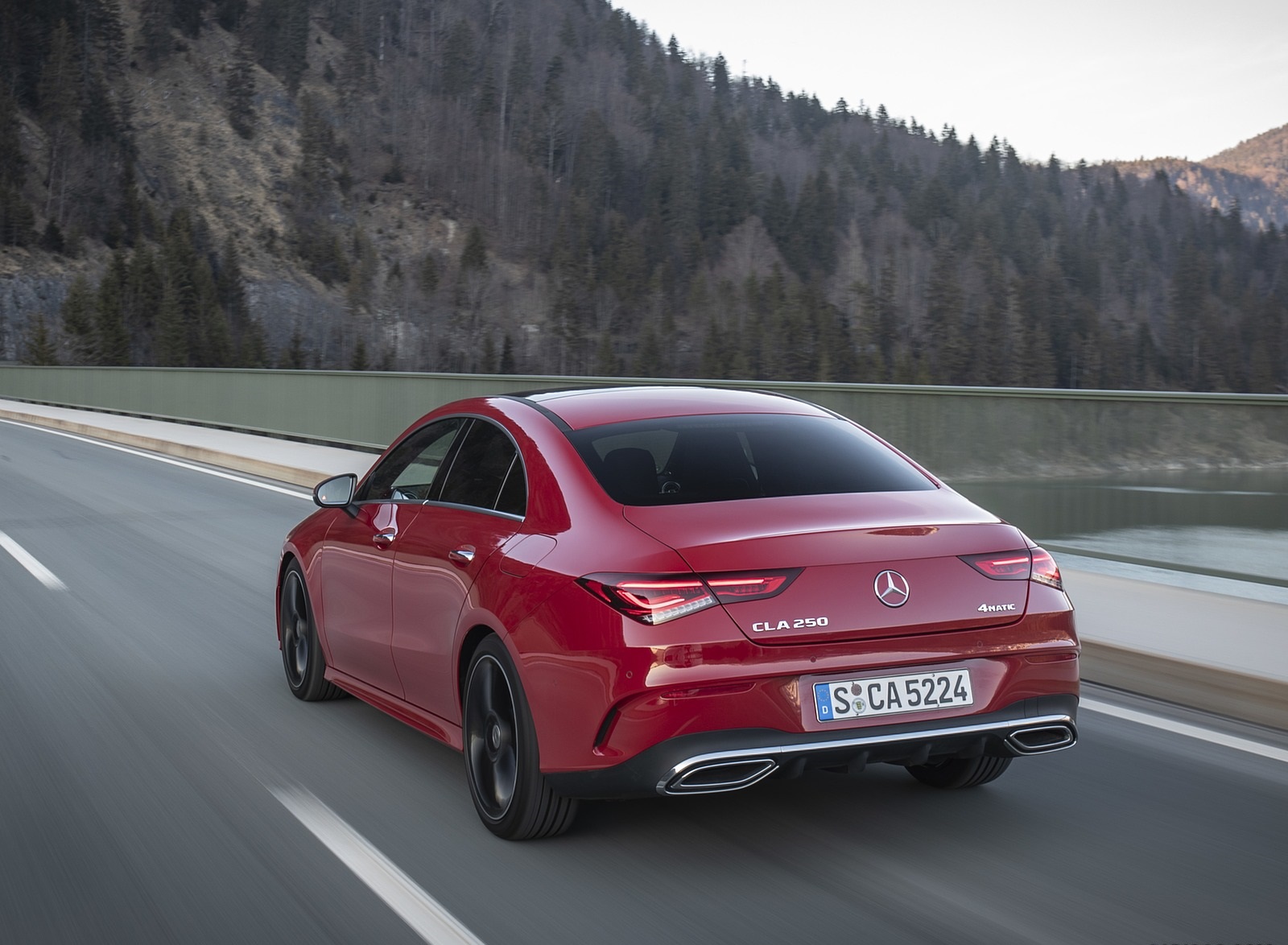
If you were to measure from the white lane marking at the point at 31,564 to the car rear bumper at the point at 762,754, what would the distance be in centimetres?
701

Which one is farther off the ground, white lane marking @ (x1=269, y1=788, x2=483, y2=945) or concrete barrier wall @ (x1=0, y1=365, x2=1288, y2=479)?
concrete barrier wall @ (x1=0, y1=365, x2=1288, y2=479)

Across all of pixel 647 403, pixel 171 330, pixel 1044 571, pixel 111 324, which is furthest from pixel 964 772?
pixel 171 330

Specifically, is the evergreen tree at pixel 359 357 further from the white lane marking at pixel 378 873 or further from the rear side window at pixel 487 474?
the white lane marking at pixel 378 873

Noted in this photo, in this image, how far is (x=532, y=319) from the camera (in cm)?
14912

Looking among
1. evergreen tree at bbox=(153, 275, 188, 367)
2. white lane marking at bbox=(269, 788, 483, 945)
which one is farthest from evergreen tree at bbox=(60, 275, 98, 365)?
white lane marking at bbox=(269, 788, 483, 945)

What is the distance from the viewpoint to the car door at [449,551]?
4.93 m

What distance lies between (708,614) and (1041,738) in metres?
1.19

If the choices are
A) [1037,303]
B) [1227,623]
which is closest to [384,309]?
[1037,303]

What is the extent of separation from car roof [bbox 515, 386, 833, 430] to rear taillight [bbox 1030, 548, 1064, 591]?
3.75 feet

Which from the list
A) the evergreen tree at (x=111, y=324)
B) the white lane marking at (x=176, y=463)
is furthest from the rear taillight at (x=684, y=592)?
the evergreen tree at (x=111, y=324)

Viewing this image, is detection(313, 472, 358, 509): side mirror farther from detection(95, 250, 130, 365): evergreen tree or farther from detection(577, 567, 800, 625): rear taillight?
detection(95, 250, 130, 365): evergreen tree

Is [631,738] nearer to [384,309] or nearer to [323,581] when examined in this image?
[323,581]

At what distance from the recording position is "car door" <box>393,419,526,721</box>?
4.93 metres

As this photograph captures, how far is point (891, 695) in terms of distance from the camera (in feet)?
13.9
